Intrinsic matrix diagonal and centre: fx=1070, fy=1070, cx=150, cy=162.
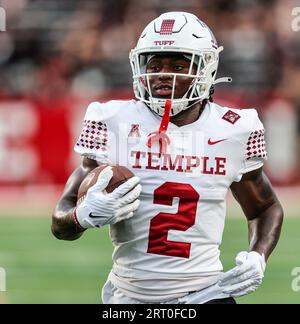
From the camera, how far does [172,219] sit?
3.93 meters

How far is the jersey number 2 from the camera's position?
3926mm

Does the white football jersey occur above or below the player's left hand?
above

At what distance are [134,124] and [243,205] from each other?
1.88 ft

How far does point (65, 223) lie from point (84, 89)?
27.1 ft

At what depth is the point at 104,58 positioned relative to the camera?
40.5 feet

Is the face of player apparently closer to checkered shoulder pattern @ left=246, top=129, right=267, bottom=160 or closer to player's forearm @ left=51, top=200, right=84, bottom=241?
checkered shoulder pattern @ left=246, top=129, right=267, bottom=160

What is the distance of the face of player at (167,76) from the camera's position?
3.97m

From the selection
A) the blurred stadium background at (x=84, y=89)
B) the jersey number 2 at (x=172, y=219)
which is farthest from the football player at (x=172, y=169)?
the blurred stadium background at (x=84, y=89)

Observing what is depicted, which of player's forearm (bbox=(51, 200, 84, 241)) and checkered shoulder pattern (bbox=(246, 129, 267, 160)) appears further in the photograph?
checkered shoulder pattern (bbox=(246, 129, 267, 160))

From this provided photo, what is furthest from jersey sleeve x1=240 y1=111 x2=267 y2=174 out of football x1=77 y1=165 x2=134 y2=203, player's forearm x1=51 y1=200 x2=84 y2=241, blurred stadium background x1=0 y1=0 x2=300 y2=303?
blurred stadium background x1=0 y1=0 x2=300 y2=303

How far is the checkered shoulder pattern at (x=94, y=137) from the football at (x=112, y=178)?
13 cm

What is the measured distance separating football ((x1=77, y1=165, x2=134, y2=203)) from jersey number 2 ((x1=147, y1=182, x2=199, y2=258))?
0.16 m
